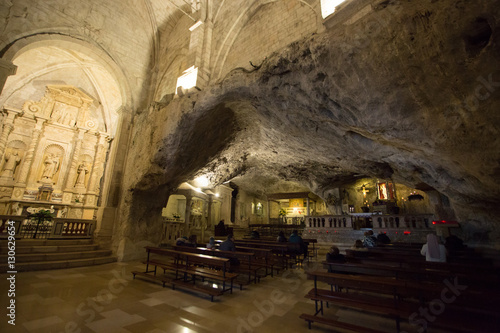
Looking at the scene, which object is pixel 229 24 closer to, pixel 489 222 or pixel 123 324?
pixel 123 324

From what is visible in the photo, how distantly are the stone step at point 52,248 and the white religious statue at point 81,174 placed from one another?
9.49 meters

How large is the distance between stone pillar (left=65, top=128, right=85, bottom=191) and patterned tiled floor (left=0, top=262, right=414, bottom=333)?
12244 millimetres

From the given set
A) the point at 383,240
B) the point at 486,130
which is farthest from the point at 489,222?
the point at 486,130

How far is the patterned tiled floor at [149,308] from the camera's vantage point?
2779mm

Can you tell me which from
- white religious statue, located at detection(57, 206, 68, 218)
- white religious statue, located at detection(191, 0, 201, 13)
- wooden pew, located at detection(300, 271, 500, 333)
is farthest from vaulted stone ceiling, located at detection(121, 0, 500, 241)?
white religious statue, located at detection(57, 206, 68, 218)

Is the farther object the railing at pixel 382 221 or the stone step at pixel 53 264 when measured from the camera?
the railing at pixel 382 221

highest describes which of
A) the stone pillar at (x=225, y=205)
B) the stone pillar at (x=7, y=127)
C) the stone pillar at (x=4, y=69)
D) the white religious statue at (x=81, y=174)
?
the stone pillar at (x=7, y=127)

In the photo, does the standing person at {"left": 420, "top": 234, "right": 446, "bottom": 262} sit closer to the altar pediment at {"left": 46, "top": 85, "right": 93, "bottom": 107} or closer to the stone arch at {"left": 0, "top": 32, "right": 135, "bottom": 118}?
the stone arch at {"left": 0, "top": 32, "right": 135, "bottom": 118}

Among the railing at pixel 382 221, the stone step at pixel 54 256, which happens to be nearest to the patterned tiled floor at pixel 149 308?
the stone step at pixel 54 256

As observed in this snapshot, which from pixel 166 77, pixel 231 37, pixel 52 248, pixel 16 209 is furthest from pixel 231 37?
pixel 16 209

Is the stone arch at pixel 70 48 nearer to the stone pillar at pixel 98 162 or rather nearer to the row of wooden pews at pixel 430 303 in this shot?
the stone pillar at pixel 98 162

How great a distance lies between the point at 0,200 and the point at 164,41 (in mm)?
13157

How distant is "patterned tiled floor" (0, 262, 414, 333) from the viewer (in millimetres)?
2779

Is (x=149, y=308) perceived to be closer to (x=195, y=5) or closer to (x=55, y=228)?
(x=55, y=228)
